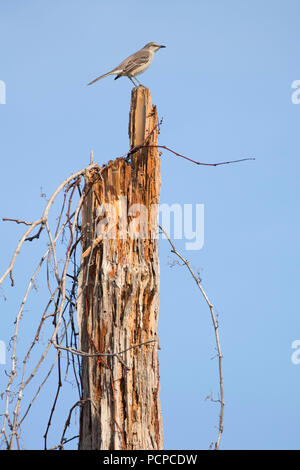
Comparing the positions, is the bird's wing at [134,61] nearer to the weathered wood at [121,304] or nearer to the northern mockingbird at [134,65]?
the northern mockingbird at [134,65]

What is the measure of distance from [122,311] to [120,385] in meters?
0.50

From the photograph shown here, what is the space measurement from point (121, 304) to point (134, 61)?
304cm

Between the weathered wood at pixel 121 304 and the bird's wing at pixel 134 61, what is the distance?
1.85 meters

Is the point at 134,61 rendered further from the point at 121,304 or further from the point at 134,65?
the point at 121,304

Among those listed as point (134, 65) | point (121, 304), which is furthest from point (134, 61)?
point (121, 304)

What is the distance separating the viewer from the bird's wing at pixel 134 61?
6.32 metres

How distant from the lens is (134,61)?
637cm

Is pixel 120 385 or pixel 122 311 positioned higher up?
pixel 122 311

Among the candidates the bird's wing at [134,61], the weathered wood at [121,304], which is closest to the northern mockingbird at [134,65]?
the bird's wing at [134,61]

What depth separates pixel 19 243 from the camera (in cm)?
391

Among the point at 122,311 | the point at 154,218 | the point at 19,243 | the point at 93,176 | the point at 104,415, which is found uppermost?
the point at 93,176

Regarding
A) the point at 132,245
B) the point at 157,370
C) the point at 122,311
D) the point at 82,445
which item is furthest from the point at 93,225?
the point at 82,445

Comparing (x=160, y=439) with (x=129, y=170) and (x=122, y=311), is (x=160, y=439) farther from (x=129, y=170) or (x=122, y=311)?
(x=129, y=170)

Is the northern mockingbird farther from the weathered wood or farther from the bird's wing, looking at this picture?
the weathered wood
